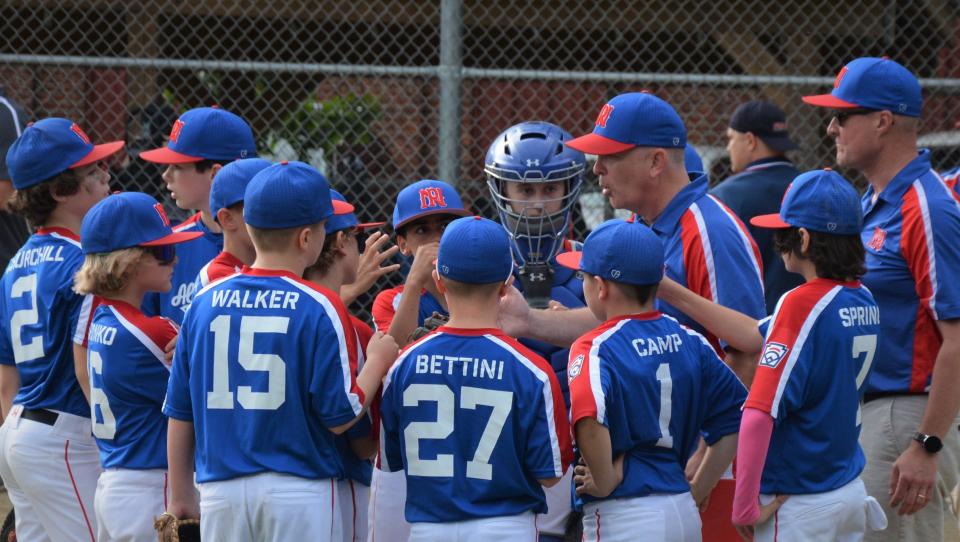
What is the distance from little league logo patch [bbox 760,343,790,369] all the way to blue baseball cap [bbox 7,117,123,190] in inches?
103

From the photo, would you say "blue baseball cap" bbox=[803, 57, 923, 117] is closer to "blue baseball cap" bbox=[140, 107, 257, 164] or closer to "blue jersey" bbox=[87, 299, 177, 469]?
"blue baseball cap" bbox=[140, 107, 257, 164]

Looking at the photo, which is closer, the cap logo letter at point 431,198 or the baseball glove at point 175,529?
the baseball glove at point 175,529

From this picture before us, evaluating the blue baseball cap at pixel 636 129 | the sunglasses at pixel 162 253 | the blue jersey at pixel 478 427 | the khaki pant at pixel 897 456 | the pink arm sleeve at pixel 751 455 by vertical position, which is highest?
the blue baseball cap at pixel 636 129

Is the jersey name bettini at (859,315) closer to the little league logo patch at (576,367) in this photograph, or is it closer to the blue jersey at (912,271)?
the blue jersey at (912,271)

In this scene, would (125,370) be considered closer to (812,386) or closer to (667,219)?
(667,219)

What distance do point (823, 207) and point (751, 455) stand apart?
0.77 meters

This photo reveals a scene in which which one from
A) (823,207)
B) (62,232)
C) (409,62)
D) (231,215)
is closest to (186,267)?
(62,232)

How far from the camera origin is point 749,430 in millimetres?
3188

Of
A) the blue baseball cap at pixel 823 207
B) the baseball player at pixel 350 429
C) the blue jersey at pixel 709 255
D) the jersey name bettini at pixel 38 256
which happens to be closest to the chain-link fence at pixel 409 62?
the jersey name bettini at pixel 38 256

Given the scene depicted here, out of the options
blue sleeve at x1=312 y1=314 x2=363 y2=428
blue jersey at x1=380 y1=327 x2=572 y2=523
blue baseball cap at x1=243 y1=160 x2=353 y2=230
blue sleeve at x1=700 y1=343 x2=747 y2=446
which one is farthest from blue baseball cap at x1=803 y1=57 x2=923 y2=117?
blue sleeve at x1=312 y1=314 x2=363 y2=428

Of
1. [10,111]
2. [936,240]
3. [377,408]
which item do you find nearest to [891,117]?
[936,240]

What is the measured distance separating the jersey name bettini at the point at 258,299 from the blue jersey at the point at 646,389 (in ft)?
2.58

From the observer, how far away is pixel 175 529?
11.1ft

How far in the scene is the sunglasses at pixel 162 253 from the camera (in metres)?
3.80
